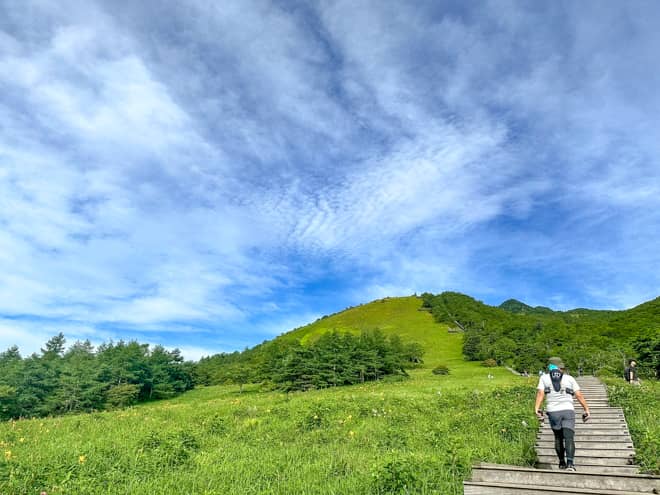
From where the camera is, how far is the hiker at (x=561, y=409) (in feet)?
27.2

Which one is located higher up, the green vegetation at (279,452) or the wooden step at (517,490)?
the wooden step at (517,490)

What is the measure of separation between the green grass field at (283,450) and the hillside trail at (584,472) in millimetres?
521

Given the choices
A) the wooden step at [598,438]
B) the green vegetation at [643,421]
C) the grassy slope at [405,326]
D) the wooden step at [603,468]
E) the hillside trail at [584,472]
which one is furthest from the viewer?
the grassy slope at [405,326]

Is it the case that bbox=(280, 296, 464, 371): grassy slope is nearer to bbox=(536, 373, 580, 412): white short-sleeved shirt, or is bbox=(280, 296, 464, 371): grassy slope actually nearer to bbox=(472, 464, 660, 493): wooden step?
bbox=(536, 373, 580, 412): white short-sleeved shirt

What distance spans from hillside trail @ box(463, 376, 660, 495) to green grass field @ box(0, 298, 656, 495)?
52cm

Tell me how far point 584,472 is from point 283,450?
699 centimetres

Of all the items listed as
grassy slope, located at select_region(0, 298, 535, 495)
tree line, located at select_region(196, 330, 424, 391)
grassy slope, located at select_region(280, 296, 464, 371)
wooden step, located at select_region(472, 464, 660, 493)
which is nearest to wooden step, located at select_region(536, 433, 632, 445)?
grassy slope, located at select_region(0, 298, 535, 495)

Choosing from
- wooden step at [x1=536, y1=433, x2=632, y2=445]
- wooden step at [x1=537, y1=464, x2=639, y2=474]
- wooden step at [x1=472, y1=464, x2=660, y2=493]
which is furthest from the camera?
wooden step at [x1=536, y1=433, x2=632, y2=445]

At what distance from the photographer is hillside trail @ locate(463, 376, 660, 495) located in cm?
606

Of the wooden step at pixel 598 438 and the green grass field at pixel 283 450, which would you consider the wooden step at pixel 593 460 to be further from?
the wooden step at pixel 598 438

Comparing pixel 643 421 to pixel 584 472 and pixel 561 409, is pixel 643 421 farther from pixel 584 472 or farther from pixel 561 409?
pixel 584 472

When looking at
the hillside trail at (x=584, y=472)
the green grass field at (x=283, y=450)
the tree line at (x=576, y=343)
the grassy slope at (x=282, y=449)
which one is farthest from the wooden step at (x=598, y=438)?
the tree line at (x=576, y=343)

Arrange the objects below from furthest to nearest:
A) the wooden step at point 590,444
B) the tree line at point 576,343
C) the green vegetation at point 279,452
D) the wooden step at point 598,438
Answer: the tree line at point 576,343, the wooden step at point 598,438, the wooden step at point 590,444, the green vegetation at point 279,452

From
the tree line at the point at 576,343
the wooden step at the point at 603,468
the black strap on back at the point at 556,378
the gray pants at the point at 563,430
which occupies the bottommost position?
the wooden step at the point at 603,468
